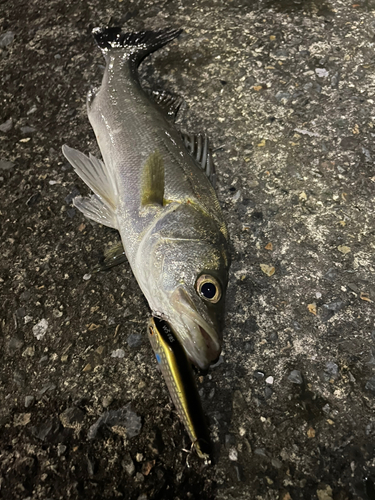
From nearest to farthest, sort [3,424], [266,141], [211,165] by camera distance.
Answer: [3,424], [211,165], [266,141]

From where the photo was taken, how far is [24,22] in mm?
4281

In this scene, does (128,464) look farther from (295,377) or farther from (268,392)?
(295,377)

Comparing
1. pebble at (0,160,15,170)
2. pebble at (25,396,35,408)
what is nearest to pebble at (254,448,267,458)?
pebble at (25,396,35,408)

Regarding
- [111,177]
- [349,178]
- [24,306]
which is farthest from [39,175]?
[349,178]

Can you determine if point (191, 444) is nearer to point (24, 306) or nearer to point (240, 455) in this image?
point (240, 455)

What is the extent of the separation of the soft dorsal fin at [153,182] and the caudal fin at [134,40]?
4.56 feet

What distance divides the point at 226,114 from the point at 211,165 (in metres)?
0.81

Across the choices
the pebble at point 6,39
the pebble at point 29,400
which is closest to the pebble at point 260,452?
the pebble at point 29,400

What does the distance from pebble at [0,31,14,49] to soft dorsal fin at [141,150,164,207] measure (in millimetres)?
2834

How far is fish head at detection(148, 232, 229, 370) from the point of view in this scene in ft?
6.39

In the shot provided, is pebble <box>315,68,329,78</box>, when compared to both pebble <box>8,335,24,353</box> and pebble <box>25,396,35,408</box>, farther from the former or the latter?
pebble <box>25,396,35,408</box>

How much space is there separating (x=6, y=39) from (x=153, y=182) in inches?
122

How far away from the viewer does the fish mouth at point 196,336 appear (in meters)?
1.93

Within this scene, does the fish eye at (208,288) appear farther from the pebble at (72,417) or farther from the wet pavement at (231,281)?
the pebble at (72,417)
